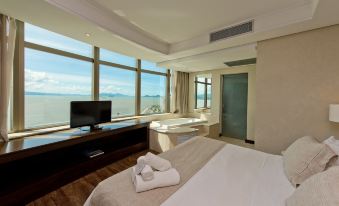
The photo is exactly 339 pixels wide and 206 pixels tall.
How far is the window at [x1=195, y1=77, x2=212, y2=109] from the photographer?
5.71 m

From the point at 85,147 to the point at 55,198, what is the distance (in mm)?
1011

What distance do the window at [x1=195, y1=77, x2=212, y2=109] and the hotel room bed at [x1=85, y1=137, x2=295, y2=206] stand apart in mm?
3922

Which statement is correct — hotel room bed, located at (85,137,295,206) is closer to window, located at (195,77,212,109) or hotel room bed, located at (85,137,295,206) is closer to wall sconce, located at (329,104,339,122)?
wall sconce, located at (329,104,339,122)

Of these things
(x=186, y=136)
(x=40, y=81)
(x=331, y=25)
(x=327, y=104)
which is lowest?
(x=186, y=136)

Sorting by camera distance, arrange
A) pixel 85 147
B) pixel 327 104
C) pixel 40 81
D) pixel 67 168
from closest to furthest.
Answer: pixel 327 104 < pixel 67 168 < pixel 40 81 < pixel 85 147

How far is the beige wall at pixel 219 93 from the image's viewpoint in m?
4.09

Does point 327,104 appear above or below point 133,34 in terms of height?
below

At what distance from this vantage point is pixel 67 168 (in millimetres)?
2309

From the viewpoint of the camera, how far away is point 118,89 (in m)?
3.84

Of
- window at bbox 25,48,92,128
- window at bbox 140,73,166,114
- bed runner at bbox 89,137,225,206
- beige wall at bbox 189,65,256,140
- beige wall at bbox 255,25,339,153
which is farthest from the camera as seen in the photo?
window at bbox 140,73,166,114

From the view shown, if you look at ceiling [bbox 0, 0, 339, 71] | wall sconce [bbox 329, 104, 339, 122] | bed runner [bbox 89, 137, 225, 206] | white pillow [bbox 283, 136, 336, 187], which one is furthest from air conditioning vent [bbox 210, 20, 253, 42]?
bed runner [bbox 89, 137, 225, 206]

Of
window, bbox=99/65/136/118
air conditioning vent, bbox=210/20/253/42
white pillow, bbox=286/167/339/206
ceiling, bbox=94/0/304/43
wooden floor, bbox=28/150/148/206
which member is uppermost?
ceiling, bbox=94/0/304/43

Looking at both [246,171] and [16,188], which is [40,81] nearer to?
[16,188]

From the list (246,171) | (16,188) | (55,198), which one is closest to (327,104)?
(246,171)
